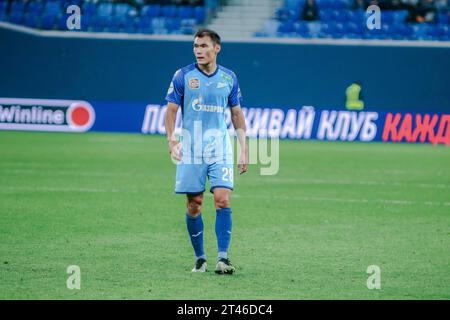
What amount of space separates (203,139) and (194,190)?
0.47 m

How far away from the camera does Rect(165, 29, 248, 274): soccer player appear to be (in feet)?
28.2

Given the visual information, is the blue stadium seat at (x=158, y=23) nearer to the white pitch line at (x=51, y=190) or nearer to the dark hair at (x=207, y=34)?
the white pitch line at (x=51, y=190)

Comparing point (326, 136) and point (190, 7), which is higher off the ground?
point (190, 7)

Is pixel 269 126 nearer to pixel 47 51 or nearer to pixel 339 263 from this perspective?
pixel 47 51

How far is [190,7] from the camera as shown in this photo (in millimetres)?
29156

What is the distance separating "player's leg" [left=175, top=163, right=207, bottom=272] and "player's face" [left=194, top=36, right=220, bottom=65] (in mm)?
952

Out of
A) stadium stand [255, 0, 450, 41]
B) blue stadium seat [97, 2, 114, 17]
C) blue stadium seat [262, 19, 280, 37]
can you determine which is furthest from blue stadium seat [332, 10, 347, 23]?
blue stadium seat [97, 2, 114, 17]

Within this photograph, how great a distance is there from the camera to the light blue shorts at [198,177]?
28.3 ft

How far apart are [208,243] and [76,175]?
701 centimetres

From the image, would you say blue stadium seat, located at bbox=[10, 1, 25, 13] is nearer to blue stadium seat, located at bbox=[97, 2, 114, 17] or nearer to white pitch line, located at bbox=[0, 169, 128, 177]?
blue stadium seat, located at bbox=[97, 2, 114, 17]

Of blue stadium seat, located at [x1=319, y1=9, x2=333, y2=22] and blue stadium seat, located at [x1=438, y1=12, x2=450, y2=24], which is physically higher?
blue stadium seat, located at [x1=319, y1=9, x2=333, y2=22]

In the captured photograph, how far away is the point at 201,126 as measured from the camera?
341 inches

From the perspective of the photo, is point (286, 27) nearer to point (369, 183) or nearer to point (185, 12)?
point (185, 12)
